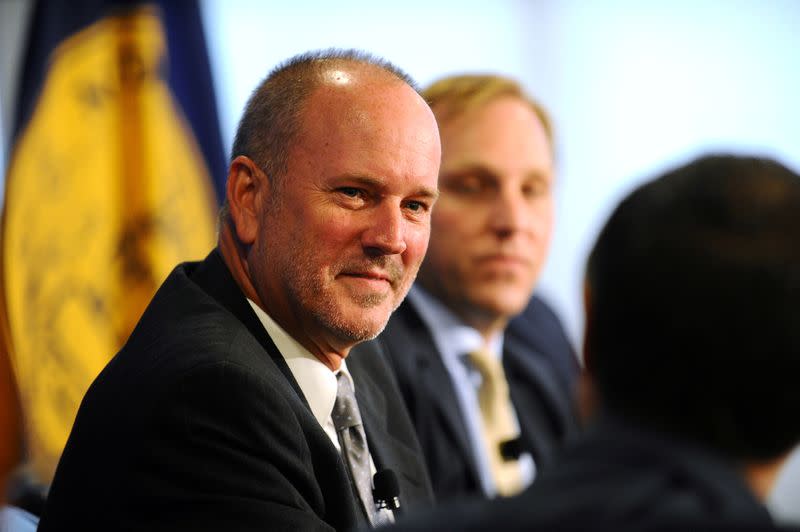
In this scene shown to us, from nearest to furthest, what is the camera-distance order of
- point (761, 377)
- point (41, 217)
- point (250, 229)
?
point (761, 377) → point (250, 229) → point (41, 217)

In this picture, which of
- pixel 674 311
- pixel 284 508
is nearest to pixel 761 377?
pixel 674 311

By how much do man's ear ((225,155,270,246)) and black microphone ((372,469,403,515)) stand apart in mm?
447

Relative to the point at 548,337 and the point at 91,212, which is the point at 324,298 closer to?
the point at 548,337

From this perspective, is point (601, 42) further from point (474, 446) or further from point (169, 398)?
point (169, 398)

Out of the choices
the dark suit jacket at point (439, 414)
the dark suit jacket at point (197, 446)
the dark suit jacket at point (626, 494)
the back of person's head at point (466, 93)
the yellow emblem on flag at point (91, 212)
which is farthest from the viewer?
the yellow emblem on flag at point (91, 212)

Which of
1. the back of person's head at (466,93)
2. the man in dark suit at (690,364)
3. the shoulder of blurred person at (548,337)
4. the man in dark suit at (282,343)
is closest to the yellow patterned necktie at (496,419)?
the shoulder of blurred person at (548,337)

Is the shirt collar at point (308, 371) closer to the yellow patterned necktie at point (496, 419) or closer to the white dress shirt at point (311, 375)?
the white dress shirt at point (311, 375)

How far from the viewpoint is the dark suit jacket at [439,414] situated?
8.18 ft

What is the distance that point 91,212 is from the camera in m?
3.43

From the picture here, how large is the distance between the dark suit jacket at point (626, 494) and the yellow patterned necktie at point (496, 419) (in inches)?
63.4

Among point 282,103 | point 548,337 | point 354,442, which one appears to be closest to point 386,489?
point 354,442

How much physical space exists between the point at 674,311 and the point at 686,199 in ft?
0.38

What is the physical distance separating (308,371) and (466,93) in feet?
4.60

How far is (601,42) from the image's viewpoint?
16.9 ft
